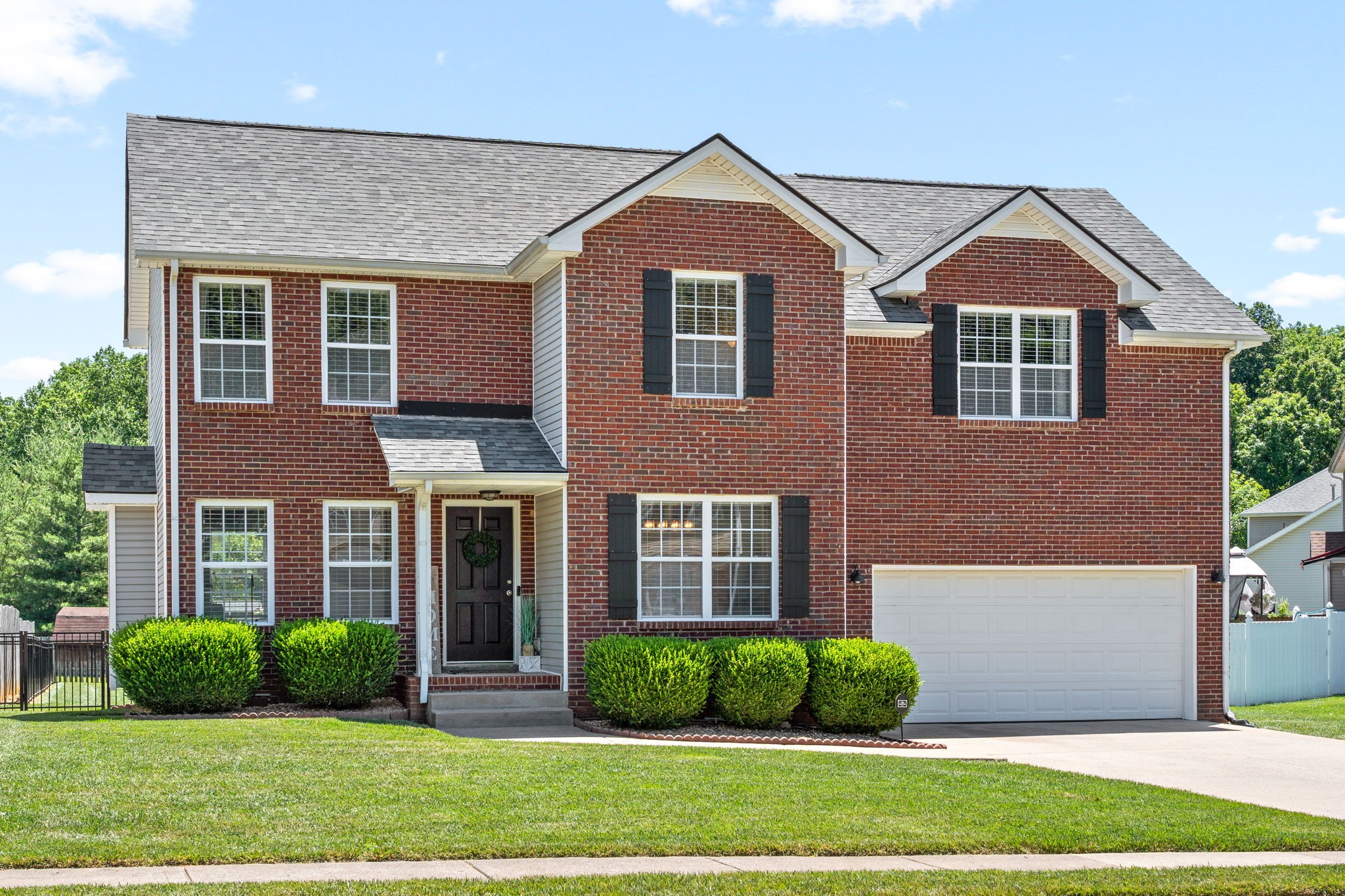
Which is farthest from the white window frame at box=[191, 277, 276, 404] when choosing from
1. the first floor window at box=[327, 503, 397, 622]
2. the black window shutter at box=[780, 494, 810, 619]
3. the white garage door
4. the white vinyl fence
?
the white vinyl fence

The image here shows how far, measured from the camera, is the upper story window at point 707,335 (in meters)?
19.3

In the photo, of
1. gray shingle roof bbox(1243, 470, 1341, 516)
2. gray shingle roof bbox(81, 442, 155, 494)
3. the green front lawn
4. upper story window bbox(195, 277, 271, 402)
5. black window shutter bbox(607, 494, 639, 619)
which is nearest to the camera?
black window shutter bbox(607, 494, 639, 619)

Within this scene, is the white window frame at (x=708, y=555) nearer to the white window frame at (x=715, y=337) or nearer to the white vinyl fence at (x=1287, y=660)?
the white window frame at (x=715, y=337)

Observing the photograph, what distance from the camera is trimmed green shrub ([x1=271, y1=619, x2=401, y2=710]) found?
1802 centimetres

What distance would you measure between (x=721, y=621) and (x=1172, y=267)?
10213 mm

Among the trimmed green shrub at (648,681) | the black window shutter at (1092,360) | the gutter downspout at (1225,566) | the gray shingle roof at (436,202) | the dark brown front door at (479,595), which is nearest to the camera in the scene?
the trimmed green shrub at (648,681)

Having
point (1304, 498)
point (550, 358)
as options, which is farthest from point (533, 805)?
point (1304, 498)

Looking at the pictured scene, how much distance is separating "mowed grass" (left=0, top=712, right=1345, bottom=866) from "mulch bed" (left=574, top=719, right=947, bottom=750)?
1.48 meters

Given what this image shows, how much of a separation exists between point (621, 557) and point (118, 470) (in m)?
7.66

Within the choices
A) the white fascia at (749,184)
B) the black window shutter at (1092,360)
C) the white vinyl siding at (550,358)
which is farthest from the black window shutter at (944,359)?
the white vinyl siding at (550,358)

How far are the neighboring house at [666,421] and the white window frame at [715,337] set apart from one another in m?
0.05

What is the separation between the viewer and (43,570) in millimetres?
47750

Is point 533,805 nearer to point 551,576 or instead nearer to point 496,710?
point 496,710

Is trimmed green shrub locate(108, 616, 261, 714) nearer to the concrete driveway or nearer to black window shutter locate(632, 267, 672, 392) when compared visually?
black window shutter locate(632, 267, 672, 392)
